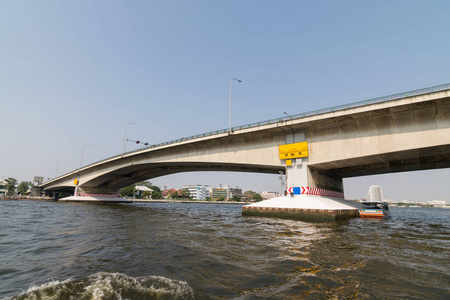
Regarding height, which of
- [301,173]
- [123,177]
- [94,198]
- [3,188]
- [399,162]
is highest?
[399,162]

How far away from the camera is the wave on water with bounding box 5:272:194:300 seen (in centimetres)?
357

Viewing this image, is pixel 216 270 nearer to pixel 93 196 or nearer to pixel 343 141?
pixel 343 141

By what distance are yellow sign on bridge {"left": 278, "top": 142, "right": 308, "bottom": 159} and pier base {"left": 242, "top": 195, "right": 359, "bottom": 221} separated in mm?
4727

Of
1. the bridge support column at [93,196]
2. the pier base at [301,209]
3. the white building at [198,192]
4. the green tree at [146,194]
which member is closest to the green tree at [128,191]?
the green tree at [146,194]

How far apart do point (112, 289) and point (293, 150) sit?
916 inches

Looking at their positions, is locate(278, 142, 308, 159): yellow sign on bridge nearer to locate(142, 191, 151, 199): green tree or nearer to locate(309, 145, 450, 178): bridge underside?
locate(309, 145, 450, 178): bridge underside

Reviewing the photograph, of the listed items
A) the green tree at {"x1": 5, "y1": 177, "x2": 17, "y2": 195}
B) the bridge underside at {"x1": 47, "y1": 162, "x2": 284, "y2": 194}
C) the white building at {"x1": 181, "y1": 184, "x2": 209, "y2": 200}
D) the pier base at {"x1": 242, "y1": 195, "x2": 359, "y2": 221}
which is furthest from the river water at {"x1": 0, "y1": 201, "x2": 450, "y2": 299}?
the white building at {"x1": 181, "y1": 184, "x2": 209, "y2": 200}

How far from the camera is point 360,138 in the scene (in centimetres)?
2125

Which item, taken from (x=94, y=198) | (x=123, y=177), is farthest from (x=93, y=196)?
(x=123, y=177)

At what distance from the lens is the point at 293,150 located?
24609mm

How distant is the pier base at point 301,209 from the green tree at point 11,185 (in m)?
121

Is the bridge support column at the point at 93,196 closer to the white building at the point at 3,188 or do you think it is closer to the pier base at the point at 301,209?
the pier base at the point at 301,209

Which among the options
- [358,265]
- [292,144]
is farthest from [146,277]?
[292,144]

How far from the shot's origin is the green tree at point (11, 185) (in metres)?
93.4
